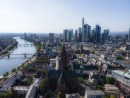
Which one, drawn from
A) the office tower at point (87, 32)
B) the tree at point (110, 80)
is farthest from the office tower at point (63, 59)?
the office tower at point (87, 32)

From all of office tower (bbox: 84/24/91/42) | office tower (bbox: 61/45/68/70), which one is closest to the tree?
office tower (bbox: 61/45/68/70)

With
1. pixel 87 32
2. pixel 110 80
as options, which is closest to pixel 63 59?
pixel 110 80

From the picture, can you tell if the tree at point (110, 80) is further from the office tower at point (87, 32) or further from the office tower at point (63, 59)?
the office tower at point (87, 32)

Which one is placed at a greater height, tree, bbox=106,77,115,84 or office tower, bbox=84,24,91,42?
office tower, bbox=84,24,91,42

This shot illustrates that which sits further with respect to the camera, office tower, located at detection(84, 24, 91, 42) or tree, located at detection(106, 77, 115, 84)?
office tower, located at detection(84, 24, 91, 42)

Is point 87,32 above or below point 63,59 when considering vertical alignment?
above

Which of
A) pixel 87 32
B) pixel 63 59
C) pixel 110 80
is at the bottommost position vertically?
pixel 110 80

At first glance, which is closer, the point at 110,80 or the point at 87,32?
the point at 110,80

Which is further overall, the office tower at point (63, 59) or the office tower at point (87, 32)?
the office tower at point (87, 32)

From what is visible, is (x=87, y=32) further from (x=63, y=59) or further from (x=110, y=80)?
(x=63, y=59)

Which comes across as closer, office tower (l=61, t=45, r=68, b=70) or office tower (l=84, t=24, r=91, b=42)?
office tower (l=61, t=45, r=68, b=70)

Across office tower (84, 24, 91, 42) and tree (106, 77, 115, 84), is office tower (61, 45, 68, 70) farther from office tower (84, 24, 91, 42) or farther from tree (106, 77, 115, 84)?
office tower (84, 24, 91, 42)
